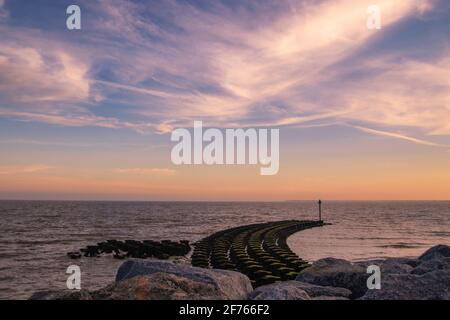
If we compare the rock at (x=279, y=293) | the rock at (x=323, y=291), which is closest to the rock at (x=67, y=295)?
the rock at (x=279, y=293)

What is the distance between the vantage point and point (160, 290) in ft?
34.3

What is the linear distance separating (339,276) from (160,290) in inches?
269

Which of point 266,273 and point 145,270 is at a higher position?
point 145,270

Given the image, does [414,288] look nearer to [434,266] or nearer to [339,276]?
[339,276]

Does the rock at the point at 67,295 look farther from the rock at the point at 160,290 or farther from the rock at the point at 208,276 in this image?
the rock at the point at 208,276

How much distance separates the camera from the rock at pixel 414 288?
1059 cm

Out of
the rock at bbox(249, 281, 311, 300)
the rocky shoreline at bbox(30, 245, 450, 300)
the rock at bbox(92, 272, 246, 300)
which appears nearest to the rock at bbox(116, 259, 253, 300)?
the rocky shoreline at bbox(30, 245, 450, 300)

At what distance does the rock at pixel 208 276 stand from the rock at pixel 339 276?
2868mm
